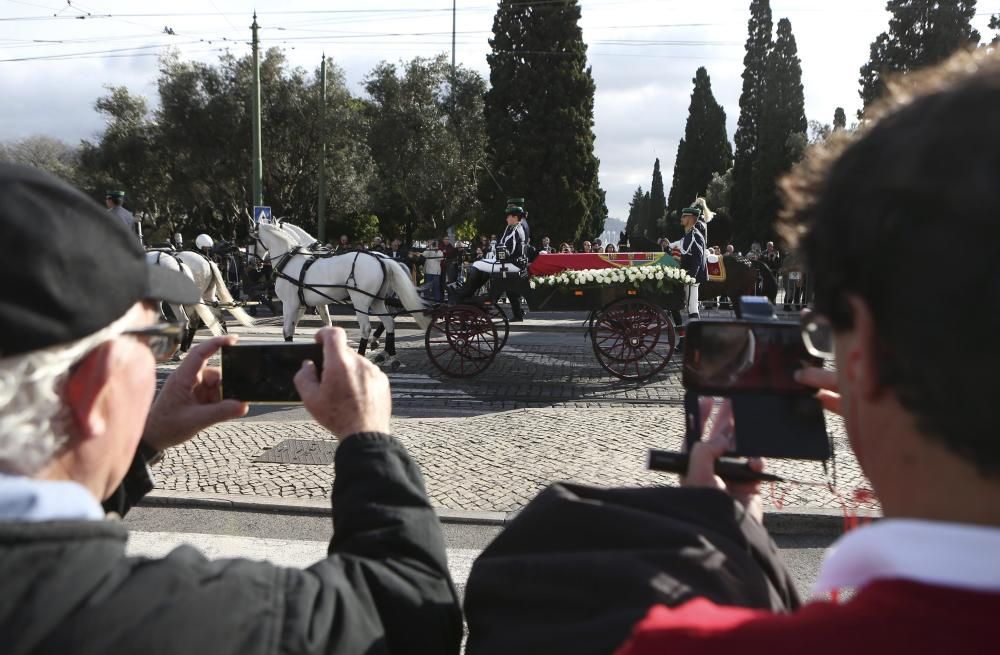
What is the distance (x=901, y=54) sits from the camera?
95.9 ft

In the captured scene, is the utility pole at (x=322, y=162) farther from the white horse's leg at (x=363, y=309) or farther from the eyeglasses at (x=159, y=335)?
the eyeglasses at (x=159, y=335)

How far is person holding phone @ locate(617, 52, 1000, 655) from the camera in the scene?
0.63m

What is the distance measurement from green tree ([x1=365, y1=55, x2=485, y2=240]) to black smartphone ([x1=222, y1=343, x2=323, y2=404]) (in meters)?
27.9

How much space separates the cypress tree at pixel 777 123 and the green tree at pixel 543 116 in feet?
40.7

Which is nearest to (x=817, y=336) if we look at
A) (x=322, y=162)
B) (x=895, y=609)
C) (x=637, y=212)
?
(x=895, y=609)

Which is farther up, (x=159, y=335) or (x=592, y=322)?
(x=159, y=335)

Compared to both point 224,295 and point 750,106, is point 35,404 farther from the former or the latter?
point 750,106

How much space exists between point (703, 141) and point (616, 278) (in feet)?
147

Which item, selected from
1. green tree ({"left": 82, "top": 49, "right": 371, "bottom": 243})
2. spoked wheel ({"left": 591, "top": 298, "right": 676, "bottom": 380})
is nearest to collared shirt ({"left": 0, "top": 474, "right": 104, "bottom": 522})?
spoked wheel ({"left": 591, "top": 298, "right": 676, "bottom": 380})

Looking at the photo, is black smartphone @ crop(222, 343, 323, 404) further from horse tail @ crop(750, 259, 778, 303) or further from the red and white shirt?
horse tail @ crop(750, 259, 778, 303)

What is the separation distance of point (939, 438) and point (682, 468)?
1.82 feet

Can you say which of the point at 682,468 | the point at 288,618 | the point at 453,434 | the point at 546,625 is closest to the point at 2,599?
the point at 288,618

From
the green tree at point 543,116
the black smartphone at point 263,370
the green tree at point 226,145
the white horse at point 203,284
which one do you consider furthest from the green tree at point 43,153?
the black smartphone at point 263,370

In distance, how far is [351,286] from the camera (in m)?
9.92
